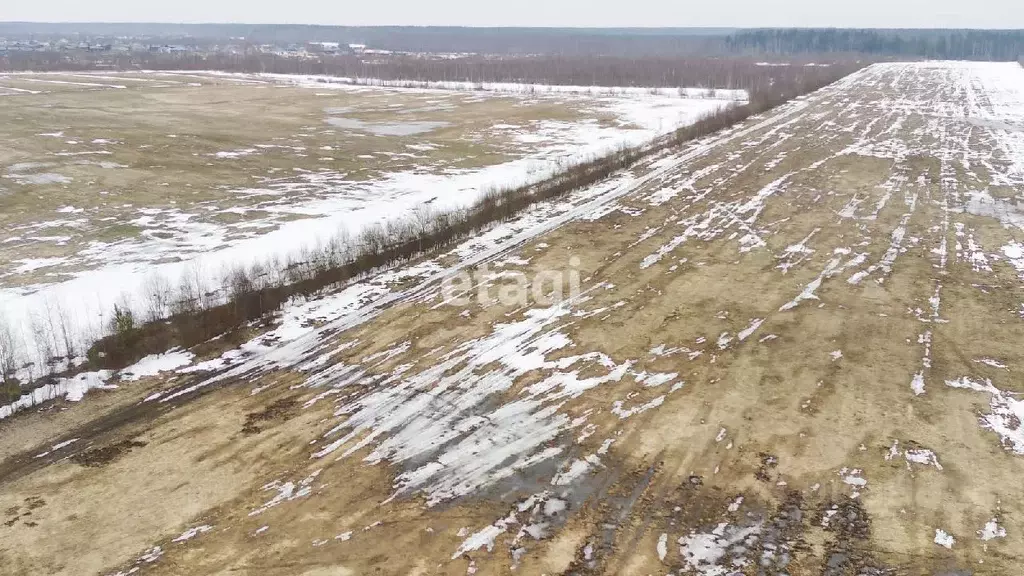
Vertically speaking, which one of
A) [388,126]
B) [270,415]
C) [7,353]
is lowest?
[270,415]

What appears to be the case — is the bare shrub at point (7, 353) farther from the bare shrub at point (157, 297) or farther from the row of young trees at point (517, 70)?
the row of young trees at point (517, 70)

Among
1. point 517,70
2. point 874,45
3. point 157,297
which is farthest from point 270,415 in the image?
point 874,45

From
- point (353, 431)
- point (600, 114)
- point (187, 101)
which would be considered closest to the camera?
point (353, 431)

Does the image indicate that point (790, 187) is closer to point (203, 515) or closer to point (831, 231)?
point (831, 231)

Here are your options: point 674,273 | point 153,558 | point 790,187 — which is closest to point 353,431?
point 153,558

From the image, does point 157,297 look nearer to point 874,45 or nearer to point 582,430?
point 582,430

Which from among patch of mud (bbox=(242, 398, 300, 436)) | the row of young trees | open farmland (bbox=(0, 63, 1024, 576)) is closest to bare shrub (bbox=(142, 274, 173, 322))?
open farmland (bbox=(0, 63, 1024, 576))
